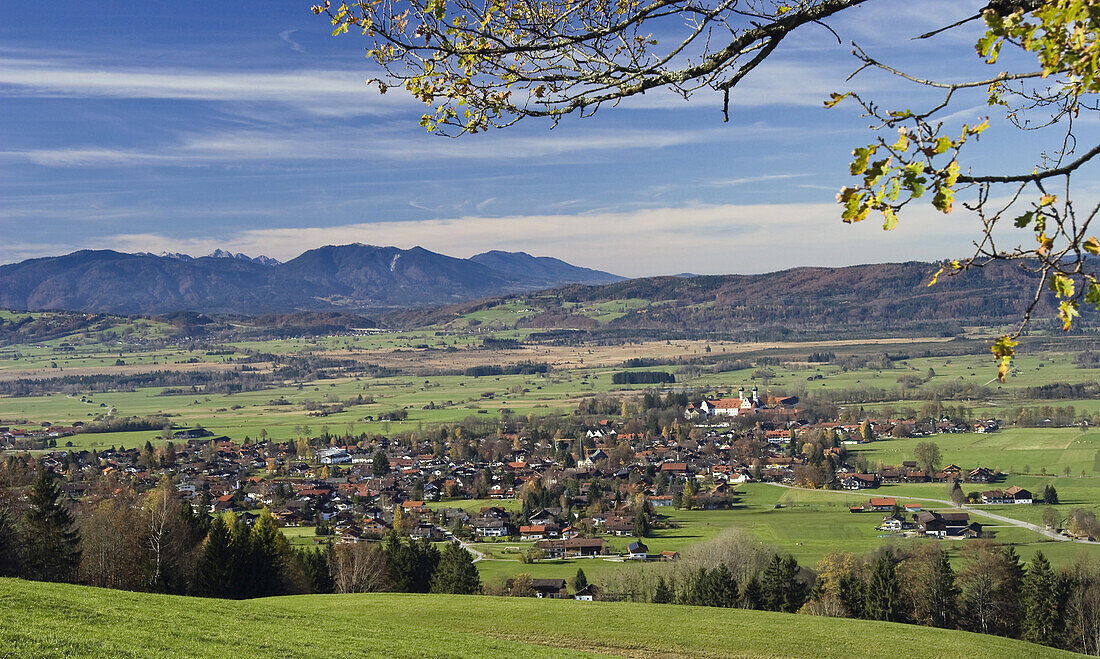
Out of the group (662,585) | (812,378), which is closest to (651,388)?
(812,378)

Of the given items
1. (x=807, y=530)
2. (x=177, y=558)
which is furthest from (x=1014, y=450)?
(x=177, y=558)

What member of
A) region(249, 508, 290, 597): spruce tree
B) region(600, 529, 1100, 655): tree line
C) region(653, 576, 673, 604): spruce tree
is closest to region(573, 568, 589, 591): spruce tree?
region(653, 576, 673, 604): spruce tree

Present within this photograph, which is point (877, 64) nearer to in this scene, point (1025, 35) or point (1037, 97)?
point (1025, 35)

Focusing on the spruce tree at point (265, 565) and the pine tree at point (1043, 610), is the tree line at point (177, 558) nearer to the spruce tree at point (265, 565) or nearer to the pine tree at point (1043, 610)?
the spruce tree at point (265, 565)

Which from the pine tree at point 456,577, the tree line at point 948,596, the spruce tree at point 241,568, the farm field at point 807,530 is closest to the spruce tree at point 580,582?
the farm field at point 807,530

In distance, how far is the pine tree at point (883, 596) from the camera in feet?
77.7

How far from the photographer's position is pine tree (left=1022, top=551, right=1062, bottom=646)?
23.8 metres

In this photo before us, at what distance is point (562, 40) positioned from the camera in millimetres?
5031

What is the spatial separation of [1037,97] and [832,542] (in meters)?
40.9

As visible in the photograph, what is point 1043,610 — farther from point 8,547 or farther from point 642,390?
point 642,390

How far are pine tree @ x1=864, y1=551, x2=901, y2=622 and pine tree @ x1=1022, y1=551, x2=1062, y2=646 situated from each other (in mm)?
3804

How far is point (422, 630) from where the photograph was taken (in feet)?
44.9

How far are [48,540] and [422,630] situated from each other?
13659 millimetres

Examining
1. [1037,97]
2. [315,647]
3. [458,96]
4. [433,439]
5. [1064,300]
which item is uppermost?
[458,96]
